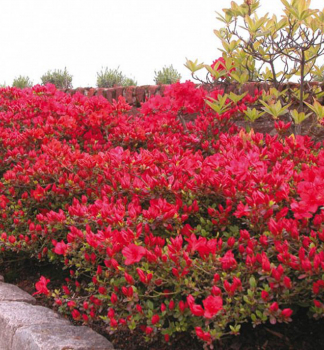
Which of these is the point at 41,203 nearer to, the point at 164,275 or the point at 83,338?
the point at 83,338

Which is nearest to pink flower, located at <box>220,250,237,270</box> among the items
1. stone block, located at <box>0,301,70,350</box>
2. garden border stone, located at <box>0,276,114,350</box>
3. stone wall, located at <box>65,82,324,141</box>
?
garden border stone, located at <box>0,276,114,350</box>

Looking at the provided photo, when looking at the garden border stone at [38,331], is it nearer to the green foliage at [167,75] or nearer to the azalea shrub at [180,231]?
the azalea shrub at [180,231]

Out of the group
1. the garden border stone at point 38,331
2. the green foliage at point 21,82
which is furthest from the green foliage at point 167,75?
the garden border stone at point 38,331

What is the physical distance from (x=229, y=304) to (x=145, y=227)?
1.88ft

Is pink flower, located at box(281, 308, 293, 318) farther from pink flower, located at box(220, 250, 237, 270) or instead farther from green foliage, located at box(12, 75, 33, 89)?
green foliage, located at box(12, 75, 33, 89)

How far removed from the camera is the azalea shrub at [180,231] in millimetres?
1815

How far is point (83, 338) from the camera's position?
2.28 meters

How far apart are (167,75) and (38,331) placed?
9.39 metres

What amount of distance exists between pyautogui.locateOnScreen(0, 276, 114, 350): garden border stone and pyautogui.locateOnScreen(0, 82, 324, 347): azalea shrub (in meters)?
0.10

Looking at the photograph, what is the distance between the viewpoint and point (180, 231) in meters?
2.29

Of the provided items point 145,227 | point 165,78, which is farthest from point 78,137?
point 165,78

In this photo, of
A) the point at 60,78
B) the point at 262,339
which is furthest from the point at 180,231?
the point at 60,78

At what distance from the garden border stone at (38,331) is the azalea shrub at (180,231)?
A: 0.10 meters

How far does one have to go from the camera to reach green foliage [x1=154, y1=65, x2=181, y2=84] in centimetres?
1103
